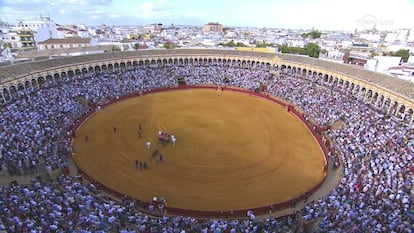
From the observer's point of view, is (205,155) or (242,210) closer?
(242,210)

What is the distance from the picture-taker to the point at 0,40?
67562 mm

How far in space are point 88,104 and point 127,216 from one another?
26395mm

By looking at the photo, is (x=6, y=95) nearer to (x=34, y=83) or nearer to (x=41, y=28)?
(x=34, y=83)

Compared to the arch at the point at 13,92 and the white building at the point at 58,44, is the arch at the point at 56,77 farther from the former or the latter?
the white building at the point at 58,44

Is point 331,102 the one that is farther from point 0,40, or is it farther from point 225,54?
point 0,40

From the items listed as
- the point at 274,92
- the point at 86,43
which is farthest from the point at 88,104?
the point at 86,43

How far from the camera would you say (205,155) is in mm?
26078

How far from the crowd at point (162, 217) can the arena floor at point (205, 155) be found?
2.50 m

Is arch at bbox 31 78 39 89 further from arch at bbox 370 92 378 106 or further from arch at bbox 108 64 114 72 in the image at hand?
arch at bbox 370 92 378 106

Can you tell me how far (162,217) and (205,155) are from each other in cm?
940

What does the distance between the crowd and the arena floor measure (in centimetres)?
250

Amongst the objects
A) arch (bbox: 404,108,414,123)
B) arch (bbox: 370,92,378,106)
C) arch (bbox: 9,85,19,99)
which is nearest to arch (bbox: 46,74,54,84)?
arch (bbox: 9,85,19,99)

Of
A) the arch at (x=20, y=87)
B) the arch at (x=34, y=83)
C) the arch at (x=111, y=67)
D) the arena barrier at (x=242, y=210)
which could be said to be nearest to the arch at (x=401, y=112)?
the arena barrier at (x=242, y=210)

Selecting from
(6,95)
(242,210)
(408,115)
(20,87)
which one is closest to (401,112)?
(408,115)
